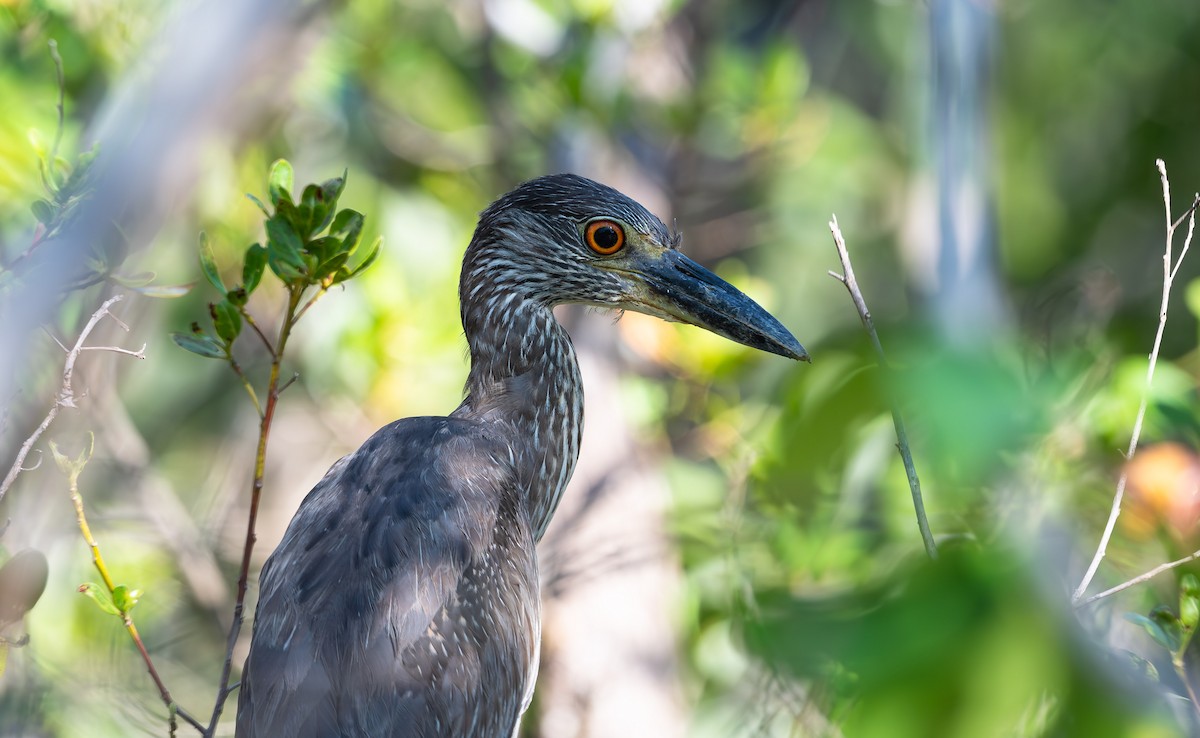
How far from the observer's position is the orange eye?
9.41 ft

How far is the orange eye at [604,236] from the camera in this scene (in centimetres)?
287

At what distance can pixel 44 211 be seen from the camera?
6.24ft

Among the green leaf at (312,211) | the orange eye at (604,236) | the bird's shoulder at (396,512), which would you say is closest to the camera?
the green leaf at (312,211)

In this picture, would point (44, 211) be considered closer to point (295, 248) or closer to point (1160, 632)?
point (295, 248)

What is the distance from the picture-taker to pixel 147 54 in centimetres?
301

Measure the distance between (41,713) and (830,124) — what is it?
527cm

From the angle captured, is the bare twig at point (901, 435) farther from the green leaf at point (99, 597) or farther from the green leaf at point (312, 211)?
the green leaf at point (99, 597)

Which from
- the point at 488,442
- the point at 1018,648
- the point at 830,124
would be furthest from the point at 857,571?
the point at 830,124

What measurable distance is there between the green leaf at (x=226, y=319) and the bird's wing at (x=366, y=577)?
1.71 feet

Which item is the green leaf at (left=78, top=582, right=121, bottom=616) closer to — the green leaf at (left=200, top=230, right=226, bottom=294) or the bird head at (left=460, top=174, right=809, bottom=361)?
the green leaf at (left=200, top=230, right=226, bottom=294)

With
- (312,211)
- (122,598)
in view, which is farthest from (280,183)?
(122,598)

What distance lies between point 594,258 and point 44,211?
1.31m

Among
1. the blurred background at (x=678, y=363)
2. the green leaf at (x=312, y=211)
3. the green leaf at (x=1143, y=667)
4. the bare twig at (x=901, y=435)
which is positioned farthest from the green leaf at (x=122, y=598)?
the green leaf at (x=1143, y=667)

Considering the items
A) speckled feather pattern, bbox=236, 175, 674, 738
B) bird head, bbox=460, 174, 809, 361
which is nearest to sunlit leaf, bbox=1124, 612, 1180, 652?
bird head, bbox=460, 174, 809, 361
